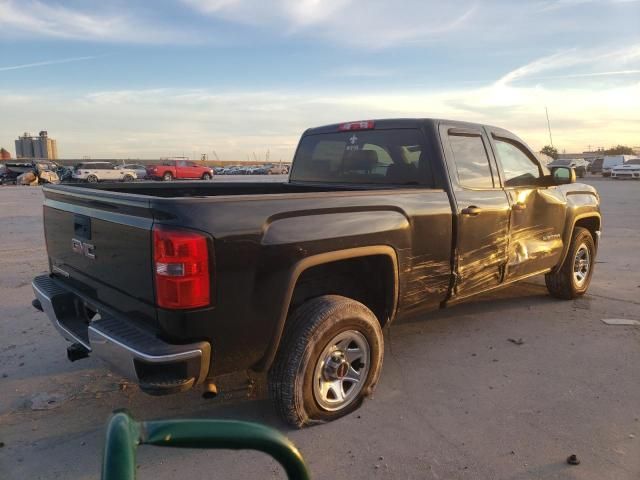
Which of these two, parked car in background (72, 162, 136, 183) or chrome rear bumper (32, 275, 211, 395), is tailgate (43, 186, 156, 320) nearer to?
chrome rear bumper (32, 275, 211, 395)

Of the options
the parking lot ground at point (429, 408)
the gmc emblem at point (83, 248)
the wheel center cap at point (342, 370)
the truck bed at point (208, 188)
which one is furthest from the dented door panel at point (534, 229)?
the gmc emblem at point (83, 248)

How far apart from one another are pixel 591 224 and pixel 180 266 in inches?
210

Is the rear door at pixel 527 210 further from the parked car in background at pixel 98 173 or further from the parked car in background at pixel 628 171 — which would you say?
the parked car in background at pixel 628 171

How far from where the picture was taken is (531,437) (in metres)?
3.09

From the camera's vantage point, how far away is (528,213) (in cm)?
483

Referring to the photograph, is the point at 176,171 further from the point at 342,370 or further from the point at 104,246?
the point at 342,370

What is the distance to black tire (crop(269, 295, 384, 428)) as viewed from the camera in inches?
119

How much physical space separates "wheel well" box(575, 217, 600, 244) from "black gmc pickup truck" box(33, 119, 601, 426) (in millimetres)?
1068

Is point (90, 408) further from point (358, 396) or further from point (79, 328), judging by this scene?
point (358, 396)

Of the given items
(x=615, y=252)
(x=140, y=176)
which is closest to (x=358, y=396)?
(x=615, y=252)

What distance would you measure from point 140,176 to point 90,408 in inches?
1679

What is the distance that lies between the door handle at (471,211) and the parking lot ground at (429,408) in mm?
1221

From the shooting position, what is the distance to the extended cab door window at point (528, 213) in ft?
15.4

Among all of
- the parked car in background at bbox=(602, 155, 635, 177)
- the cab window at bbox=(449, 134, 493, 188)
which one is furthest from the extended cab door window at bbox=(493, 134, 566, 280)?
the parked car in background at bbox=(602, 155, 635, 177)
